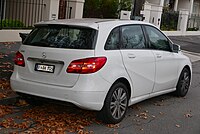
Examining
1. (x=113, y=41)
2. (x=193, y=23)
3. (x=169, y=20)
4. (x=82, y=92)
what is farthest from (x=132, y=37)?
(x=193, y=23)

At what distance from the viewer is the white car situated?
5270mm

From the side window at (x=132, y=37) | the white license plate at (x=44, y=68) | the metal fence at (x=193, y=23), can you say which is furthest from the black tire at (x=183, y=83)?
the metal fence at (x=193, y=23)

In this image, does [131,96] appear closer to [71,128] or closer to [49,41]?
[71,128]

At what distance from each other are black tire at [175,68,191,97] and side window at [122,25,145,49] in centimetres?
193

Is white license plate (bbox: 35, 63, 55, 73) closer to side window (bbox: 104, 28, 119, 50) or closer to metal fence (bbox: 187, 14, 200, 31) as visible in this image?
side window (bbox: 104, 28, 119, 50)

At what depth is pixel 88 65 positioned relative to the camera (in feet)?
17.2

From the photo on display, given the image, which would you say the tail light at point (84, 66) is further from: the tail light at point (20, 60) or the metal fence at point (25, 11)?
the metal fence at point (25, 11)

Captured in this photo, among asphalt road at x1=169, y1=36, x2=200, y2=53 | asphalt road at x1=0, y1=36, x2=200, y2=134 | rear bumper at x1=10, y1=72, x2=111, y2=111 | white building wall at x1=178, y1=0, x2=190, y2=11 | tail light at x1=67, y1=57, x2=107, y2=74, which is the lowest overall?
asphalt road at x1=0, y1=36, x2=200, y2=134

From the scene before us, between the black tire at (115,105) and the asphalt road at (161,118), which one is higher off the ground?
the black tire at (115,105)

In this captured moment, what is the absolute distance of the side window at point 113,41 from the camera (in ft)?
18.5

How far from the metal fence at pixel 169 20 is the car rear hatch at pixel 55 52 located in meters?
20.4

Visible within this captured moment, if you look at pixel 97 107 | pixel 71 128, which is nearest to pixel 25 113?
pixel 71 128

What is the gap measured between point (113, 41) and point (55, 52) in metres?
0.99

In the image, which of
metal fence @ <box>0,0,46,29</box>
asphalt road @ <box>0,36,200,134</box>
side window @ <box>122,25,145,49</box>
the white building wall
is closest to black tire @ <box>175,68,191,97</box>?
asphalt road @ <box>0,36,200,134</box>
